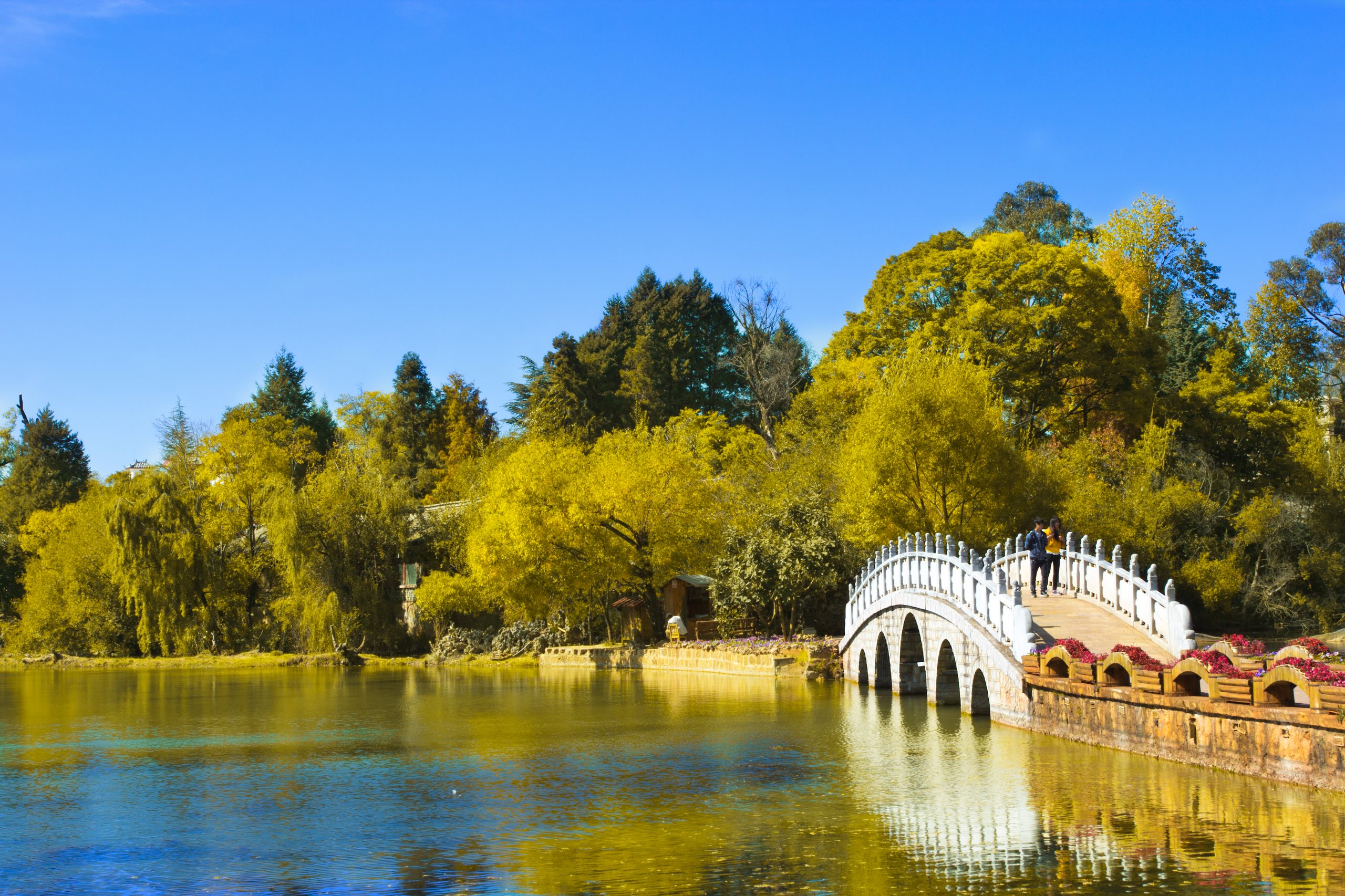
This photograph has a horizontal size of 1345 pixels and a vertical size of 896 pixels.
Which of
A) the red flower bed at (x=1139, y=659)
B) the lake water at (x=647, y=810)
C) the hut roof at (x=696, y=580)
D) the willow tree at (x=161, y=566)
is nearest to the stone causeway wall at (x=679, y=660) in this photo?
the hut roof at (x=696, y=580)

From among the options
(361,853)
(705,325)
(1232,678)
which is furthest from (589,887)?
(705,325)

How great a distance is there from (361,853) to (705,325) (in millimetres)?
57022

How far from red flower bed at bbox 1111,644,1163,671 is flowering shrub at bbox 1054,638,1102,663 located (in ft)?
2.20

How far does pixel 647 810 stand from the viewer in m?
15.4

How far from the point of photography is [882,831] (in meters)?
13.6

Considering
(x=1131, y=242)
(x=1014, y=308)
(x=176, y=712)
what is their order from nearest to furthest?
(x=176, y=712) → (x=1014, y=308) → (x=1131, y=242)

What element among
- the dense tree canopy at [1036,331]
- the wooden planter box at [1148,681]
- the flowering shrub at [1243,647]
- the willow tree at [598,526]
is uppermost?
the dense tree canopy at [1036,331]

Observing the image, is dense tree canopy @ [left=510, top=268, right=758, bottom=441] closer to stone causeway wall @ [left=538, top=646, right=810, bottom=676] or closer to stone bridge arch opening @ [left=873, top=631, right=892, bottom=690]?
stone causeway wall @ [left=538, top=646, right=810, bottom=676]

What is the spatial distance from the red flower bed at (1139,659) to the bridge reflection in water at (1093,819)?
3.94ft

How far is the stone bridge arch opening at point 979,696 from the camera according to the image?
2242 cm

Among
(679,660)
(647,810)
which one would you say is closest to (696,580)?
(679,660)

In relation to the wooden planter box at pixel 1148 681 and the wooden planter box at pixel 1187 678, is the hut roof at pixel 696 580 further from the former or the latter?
the wooden planter box at pixel 1187 678

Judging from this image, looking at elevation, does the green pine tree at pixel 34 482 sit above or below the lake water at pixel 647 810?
above

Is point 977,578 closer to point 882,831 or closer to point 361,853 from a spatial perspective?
point 882,831
